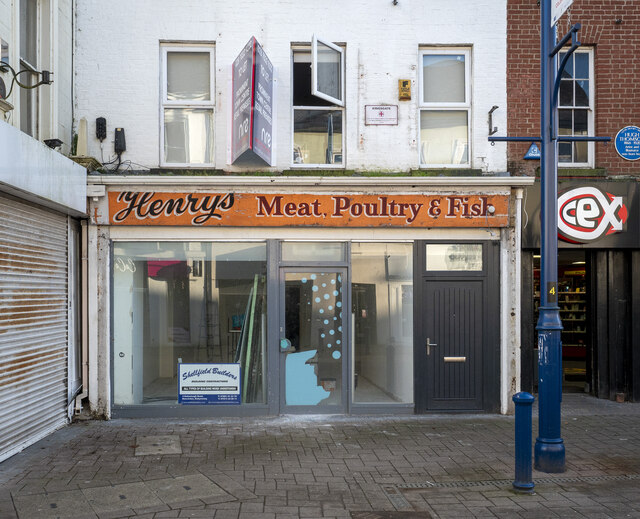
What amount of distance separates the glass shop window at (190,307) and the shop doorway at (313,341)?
0.37 metres

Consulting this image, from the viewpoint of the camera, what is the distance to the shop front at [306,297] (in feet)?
29.7

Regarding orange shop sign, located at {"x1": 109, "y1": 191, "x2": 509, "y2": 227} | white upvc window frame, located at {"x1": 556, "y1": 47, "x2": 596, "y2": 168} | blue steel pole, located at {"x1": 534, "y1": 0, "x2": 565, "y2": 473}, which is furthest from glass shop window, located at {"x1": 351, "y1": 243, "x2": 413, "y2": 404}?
white upvc window frame, located at {"x1": 556, "y1": 47, "x2": 596, "y2": 168}

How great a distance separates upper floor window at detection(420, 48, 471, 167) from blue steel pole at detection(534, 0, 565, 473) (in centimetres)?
275

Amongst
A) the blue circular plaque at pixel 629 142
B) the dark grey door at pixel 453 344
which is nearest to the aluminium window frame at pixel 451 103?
the dark grey door at pixel 453 344

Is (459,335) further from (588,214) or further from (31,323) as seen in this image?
(31,323)

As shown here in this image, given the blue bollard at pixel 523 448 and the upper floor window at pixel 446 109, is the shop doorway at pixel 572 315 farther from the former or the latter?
the blue bollard at pixel 523 448

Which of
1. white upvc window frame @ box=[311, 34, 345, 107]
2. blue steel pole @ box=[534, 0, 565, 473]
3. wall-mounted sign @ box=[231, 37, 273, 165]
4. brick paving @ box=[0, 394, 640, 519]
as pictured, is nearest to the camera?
brick paving @ box=[0, 394, 640, 519]

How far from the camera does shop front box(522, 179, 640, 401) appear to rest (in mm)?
9680

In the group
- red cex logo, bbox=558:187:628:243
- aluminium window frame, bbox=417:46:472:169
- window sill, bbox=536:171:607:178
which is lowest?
red cex logo, bbox=558:187:628:243

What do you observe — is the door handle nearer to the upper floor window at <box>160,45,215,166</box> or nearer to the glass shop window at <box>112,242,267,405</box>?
the glass shop window at <box>112,242,267,405</box>

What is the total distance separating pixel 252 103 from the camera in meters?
8.21

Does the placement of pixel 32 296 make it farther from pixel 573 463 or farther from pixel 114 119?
pixel 573 463

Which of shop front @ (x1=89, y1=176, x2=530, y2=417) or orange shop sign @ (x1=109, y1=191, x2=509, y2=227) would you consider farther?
shop front @ (x1=89, y1=176, x2=530, y2=417)

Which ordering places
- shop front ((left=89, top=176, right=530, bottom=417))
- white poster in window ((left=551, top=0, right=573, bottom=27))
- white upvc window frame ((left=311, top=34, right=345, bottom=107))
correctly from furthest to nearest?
shop front ((left=89, top=176, right=530, bottom=417)) → white upvc window frame ((left=311, top=34, right=345, bottom=107)) → white poster in window ((left=551, top=0, right=573, bottom=27))
